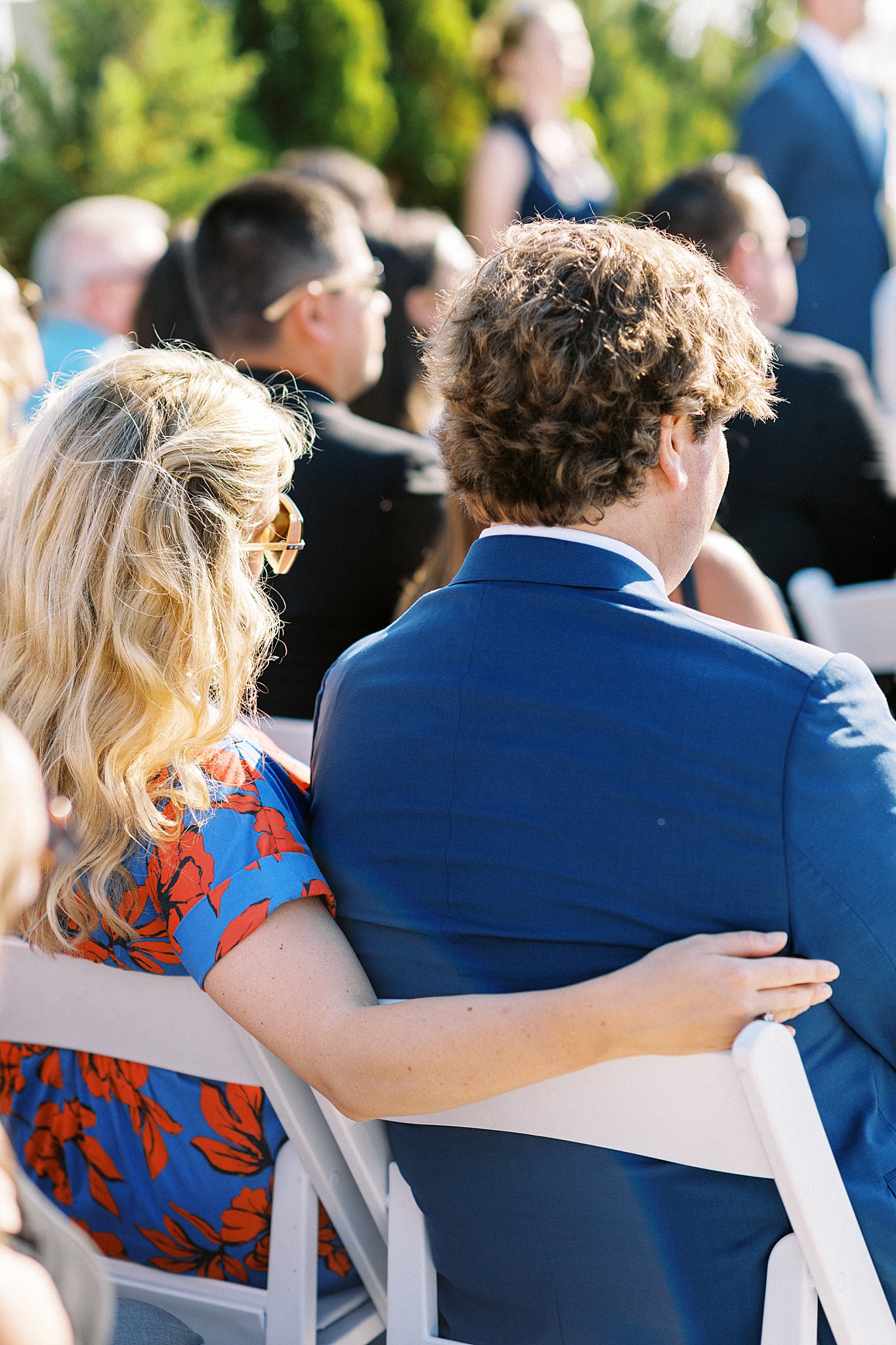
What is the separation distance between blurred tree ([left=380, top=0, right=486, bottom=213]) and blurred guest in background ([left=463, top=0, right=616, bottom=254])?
450 cm

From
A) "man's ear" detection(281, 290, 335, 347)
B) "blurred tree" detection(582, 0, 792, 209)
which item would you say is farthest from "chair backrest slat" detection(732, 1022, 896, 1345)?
"blurred tree" detection(582, 0, 792, 209)

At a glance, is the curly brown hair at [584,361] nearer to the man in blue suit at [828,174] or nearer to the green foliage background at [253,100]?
the man in blue suit at [828,174]

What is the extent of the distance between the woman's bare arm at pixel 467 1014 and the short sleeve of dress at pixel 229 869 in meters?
0.03

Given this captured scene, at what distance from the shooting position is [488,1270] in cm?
149

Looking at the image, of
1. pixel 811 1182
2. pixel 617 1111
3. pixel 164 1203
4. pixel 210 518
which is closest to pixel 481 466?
pixel 210 518

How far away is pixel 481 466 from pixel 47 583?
0.54 m

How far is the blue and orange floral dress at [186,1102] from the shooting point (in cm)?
152

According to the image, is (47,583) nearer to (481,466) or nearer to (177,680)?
(177,680)

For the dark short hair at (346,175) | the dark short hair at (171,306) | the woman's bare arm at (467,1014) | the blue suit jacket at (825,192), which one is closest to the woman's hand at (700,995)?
the woman's bare arm at (467,1014)

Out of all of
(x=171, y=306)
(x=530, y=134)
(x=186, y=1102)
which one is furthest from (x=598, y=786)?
(x=530, y=134)

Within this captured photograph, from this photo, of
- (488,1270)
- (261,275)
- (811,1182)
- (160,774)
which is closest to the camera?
(811,1182)

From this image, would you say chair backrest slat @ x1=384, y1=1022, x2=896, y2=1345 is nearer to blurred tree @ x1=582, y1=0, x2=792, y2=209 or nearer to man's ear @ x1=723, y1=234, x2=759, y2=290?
man's ear @ x1=723, y1=234, x2=759, y2=290

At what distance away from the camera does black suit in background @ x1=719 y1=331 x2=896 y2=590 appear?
331cm

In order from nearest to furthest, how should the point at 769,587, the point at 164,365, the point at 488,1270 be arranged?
the point at 488,1270 < the point at 164,365 < the point at 769,587
